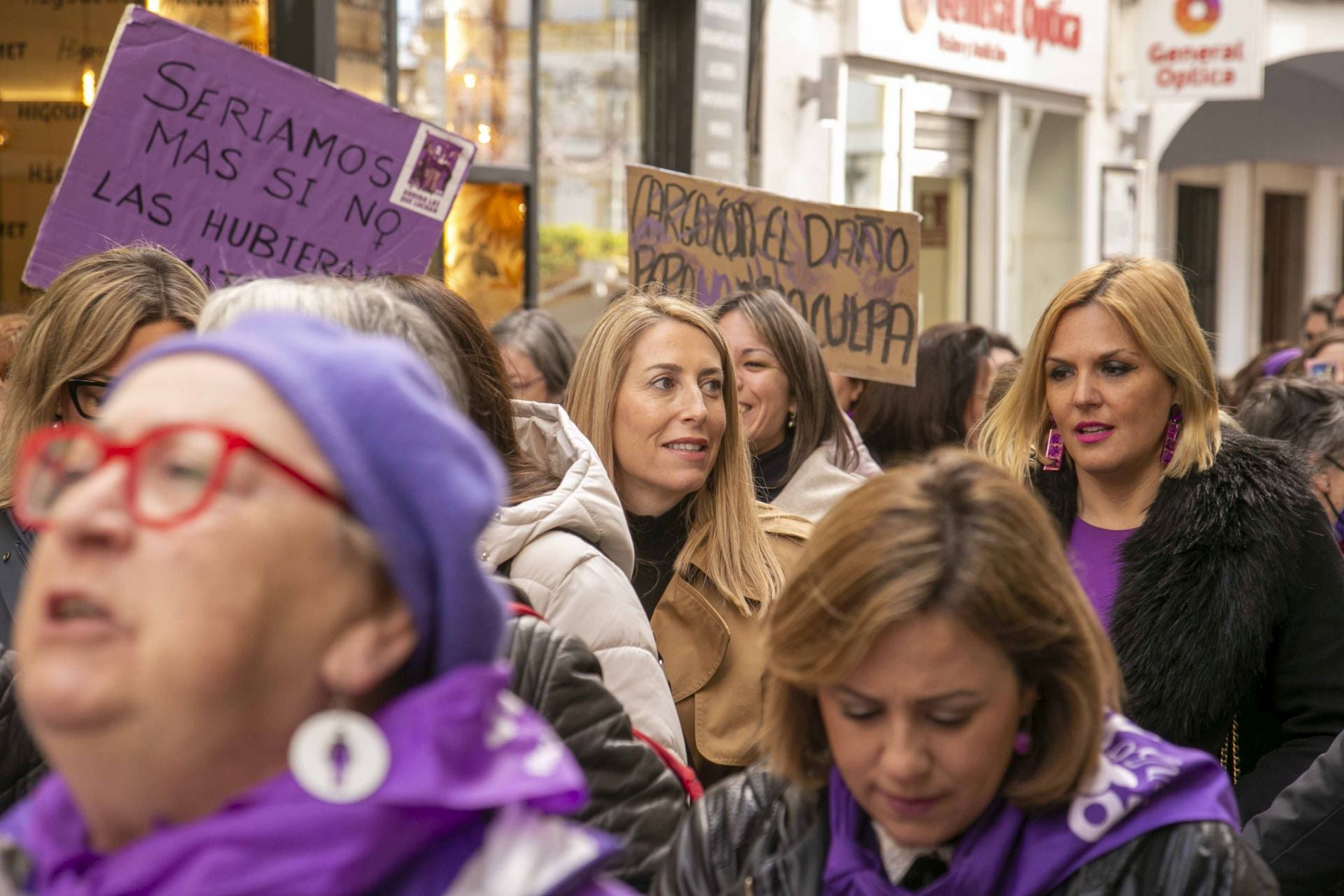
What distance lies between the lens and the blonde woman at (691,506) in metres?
3.44

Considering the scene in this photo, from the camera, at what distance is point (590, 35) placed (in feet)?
31.1

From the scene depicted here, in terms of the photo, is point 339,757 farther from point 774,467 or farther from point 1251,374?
point 1251,374

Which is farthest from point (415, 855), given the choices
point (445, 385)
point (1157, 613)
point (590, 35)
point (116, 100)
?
point (590, 35)

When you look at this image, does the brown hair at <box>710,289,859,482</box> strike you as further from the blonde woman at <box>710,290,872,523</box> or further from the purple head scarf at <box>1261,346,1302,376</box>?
the purple head scarf at <box>1261,346,1302,376</box>

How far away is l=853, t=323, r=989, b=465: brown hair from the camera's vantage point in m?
6.02

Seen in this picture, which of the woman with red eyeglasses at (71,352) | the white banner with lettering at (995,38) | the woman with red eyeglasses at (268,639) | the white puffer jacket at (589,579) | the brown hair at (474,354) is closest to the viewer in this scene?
the woman with red eyeglasses at (268,639)

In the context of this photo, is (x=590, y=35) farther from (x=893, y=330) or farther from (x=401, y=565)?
(x=401, y=565)

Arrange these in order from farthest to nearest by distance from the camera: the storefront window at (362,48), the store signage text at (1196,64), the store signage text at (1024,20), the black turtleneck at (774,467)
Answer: the store signage text at (1196,64)
the store signage text at (1024,20)
the storefront window at (362,48)
the black turtleneck at (774,467)

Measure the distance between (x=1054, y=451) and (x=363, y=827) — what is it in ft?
9.29

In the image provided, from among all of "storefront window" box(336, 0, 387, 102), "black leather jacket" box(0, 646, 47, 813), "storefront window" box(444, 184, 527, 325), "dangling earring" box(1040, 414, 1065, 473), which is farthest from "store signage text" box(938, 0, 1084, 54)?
"black leather jacket" box(0, 646, 47, 813)

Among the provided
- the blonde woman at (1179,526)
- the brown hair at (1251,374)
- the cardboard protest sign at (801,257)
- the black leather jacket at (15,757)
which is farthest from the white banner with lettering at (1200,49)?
the black leather jacket at (15,757)

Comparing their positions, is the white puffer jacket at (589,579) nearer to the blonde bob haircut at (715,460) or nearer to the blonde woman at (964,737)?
the blonde woman at (964,737)

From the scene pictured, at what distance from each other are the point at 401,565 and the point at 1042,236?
13678 mm

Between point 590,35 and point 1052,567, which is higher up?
point 590,35
